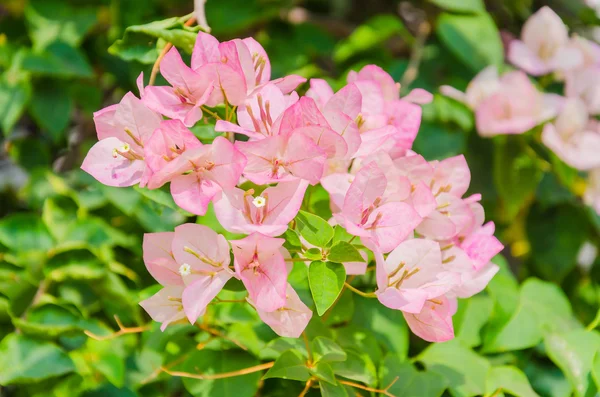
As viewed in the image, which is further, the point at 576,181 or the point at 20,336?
the point at 576,181

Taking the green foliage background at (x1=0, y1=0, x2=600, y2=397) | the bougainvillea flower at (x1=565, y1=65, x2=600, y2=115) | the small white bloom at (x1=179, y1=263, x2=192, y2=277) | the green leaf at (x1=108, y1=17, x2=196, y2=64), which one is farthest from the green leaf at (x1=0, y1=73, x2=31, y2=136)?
the bougainvillea flower at (x1=565, y1=65, x2=600, y2=115)

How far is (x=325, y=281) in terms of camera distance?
501 mm

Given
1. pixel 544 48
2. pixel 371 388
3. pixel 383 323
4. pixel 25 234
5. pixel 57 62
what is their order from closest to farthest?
1. pixel 371 388
2. pixel 383 323
3. pixel 25 234
4. pixel 57 62
5. pixel 544 48

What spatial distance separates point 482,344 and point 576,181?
1.64 ft

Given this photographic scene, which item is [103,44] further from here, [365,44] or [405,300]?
[405,300]

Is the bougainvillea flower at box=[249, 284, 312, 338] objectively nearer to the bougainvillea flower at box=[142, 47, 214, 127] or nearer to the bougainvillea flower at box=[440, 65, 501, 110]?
the bougainvillea flower at box=[142, 47, 214, 127]

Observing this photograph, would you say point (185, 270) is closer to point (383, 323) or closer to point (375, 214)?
point (375, 214)

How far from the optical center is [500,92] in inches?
37.9

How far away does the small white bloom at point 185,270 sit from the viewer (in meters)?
0.50

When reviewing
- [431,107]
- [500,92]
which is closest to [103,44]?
[431,107]

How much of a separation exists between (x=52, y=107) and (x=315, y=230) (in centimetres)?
67

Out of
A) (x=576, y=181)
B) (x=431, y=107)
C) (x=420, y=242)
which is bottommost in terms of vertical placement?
(x=576, y=181)

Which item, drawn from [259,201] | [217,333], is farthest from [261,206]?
[217,333]

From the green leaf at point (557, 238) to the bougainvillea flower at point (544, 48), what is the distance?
10.5 inches
